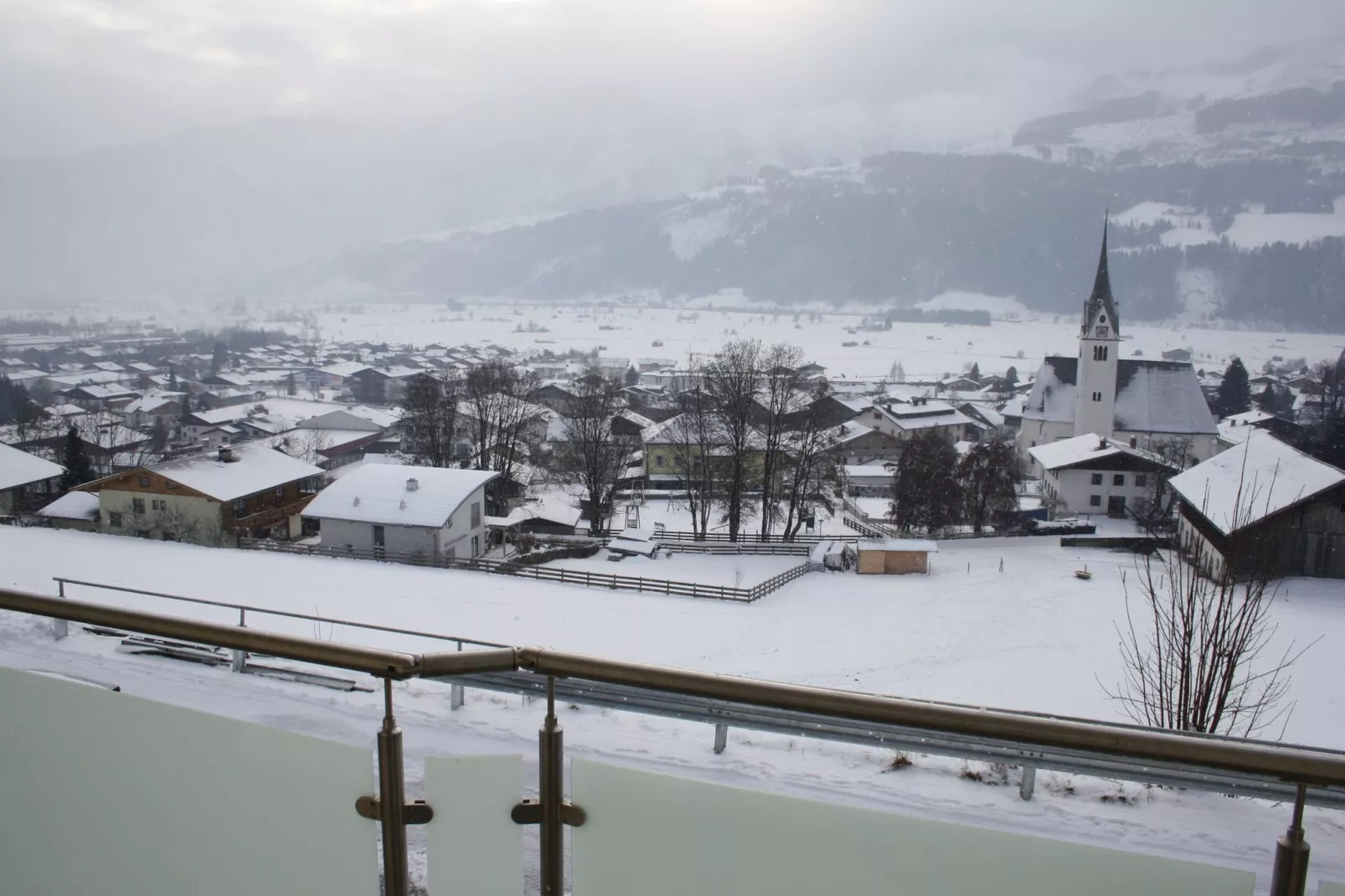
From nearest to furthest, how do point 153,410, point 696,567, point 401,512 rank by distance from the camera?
1. point 401,512
2. point 696,567
3. point 153,410

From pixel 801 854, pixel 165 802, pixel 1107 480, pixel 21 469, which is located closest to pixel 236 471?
pixel 21 469

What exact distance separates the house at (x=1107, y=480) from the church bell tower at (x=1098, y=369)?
8577mm

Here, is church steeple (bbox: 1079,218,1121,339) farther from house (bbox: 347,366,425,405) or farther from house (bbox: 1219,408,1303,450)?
house (bbox: 347,366,425,405)

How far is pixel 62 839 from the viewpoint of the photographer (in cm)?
189

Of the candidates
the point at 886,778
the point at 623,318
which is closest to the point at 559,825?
the point at 886,778

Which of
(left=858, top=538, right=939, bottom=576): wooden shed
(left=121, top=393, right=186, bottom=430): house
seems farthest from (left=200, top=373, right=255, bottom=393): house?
(left=858, top=538, right=939, bottom=576): wooden shed

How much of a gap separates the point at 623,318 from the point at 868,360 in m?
76.4

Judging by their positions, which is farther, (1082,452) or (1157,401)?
(1157,401)

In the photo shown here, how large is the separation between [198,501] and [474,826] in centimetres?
2278

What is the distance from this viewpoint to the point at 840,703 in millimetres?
1375

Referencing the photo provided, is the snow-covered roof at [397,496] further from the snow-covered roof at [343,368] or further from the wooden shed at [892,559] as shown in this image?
the snow-covered roof at [343,368]

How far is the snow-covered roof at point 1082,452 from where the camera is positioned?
28641 millimetres

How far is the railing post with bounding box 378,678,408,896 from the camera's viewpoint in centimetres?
154

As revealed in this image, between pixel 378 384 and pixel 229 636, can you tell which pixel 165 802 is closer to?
pixel 229 636
